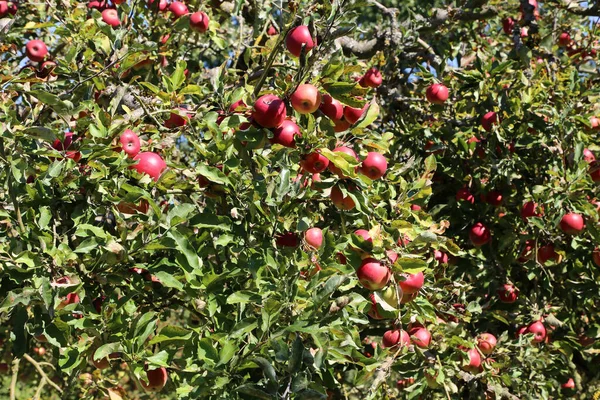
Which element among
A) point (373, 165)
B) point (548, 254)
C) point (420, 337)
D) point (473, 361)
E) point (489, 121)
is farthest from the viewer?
point (489, 121)

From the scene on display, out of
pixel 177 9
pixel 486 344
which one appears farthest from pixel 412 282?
pixel 177 9

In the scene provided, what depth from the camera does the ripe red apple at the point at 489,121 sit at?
3.41 metres

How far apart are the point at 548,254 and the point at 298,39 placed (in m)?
2.02

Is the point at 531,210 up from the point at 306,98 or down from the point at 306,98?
down

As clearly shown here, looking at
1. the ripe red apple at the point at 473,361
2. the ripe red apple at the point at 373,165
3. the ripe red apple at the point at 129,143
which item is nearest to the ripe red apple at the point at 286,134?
the ripe red apple at the point at 373,165

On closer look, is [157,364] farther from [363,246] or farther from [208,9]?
[208,9]

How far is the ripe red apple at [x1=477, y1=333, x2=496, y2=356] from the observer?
9.88 ft

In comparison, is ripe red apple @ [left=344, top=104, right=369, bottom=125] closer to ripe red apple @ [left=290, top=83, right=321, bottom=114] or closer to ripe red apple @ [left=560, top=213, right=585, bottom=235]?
ripe red apple @ [left=290, top=83, right=321, bottom=114]

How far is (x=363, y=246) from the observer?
1991mm

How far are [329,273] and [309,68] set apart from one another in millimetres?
573

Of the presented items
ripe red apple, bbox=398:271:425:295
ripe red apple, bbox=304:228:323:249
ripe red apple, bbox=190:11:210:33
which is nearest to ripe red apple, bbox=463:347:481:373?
ripe red apple, bbox=398:271:425:295

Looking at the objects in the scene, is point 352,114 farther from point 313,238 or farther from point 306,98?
point 313,238

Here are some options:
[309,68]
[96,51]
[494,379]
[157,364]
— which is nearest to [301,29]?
[309,68]

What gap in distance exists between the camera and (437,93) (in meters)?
3.35
